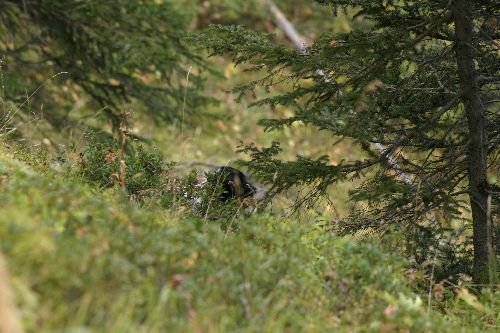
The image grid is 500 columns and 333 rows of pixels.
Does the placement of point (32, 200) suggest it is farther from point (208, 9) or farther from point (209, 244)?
point (208, 9)

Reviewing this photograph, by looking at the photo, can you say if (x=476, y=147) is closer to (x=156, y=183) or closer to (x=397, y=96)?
(x=397, y=96)

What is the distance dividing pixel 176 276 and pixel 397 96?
351 centimetres

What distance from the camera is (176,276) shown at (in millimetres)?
3164

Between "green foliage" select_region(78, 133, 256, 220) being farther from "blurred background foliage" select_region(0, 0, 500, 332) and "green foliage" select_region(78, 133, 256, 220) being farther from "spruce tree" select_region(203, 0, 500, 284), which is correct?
"spruce tree" select_region(203, 0, 500, 284)

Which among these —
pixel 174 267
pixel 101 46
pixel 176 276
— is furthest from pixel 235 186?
pixel 101 46

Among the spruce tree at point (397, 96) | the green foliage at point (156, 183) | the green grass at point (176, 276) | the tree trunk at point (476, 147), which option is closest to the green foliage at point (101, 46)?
the green foliage at point (156, 183)

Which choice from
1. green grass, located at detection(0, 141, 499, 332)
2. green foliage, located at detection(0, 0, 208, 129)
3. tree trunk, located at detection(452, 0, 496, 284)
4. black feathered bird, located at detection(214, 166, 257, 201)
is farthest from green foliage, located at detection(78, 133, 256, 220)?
green foliage, located at detection(0, 0, 208, 129)

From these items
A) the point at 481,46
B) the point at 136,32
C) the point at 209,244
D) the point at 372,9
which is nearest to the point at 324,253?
the point at 209,244

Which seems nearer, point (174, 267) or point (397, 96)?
point (174, 267)

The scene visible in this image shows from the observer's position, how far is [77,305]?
280 centimetres

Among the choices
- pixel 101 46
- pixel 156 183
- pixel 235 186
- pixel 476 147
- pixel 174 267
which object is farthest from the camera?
pixel 101 46

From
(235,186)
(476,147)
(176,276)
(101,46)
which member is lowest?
(176,276)

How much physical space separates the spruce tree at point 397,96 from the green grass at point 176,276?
111cm

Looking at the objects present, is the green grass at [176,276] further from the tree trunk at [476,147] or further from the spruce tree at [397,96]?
the tree trunk at [476,147]
